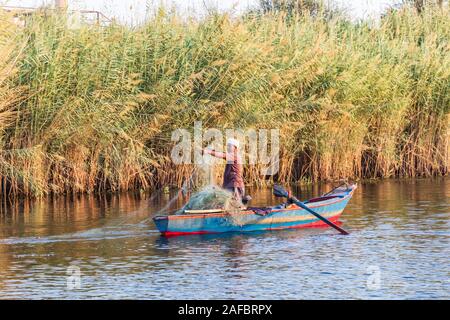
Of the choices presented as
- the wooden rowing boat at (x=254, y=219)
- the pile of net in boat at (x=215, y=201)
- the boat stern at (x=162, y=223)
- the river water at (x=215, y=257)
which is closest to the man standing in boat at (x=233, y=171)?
the pile of net in boat at (x=215, y=201)

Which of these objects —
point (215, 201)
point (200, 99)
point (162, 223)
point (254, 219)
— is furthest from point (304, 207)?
point (200, 99)

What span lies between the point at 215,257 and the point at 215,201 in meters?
2.26

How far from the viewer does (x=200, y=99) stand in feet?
76.4

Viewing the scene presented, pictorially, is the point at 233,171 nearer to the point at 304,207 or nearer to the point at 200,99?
the point at 304,207

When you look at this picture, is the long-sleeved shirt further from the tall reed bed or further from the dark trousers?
the tall reed bed

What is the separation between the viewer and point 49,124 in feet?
72.1

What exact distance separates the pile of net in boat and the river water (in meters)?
0.44

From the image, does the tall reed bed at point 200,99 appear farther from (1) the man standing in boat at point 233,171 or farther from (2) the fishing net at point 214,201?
(2) the fishing net at point 214,201

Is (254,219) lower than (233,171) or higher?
lower

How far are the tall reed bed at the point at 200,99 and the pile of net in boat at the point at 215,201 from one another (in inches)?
176

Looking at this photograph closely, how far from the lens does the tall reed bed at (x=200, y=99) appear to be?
2184 centimetres

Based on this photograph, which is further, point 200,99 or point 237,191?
point 200,99

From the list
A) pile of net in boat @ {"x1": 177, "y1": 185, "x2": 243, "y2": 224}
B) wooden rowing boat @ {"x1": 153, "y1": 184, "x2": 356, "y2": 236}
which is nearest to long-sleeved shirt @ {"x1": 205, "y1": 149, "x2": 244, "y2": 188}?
pile of net in boat @ {"x1": 177, "y1": 185, "x2": 243, "y2": 224}

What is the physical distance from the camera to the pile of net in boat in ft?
58.2
